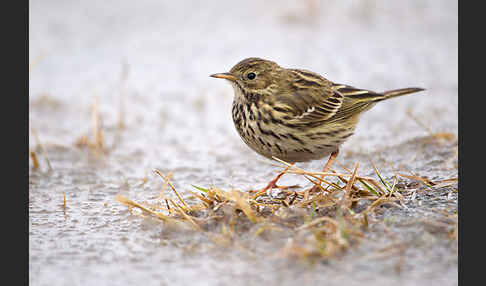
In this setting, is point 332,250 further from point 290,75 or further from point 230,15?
point 230,15

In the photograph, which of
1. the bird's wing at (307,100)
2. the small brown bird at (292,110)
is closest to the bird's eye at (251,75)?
the small brown bird at (292,110)

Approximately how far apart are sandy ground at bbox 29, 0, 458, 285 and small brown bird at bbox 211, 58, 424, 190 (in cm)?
70

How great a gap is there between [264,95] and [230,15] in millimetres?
5531

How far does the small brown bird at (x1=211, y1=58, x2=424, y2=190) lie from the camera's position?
482 cm

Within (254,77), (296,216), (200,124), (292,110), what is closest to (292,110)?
(292,110)

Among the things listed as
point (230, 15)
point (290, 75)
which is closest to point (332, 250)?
point (290, 75)

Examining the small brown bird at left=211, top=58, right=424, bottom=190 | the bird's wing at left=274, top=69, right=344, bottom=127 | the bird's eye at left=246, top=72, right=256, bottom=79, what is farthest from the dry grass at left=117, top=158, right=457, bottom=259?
the bird's eye at left=246, top=72, right=256, bottom=79

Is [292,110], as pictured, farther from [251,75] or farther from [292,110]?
[251,75]

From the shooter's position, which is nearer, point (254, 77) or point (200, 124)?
point (254, 77)

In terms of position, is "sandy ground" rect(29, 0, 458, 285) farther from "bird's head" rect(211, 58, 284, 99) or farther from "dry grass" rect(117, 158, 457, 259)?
"bird's head" rect(211, 58, 284, 99)

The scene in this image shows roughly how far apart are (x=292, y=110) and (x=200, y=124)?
2828mm

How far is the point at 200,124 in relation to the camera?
24.9 feet

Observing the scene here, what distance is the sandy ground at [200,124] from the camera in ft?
11.2

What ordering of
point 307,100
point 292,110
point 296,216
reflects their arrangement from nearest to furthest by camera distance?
point 296,216
point 292,110
point 307,100
